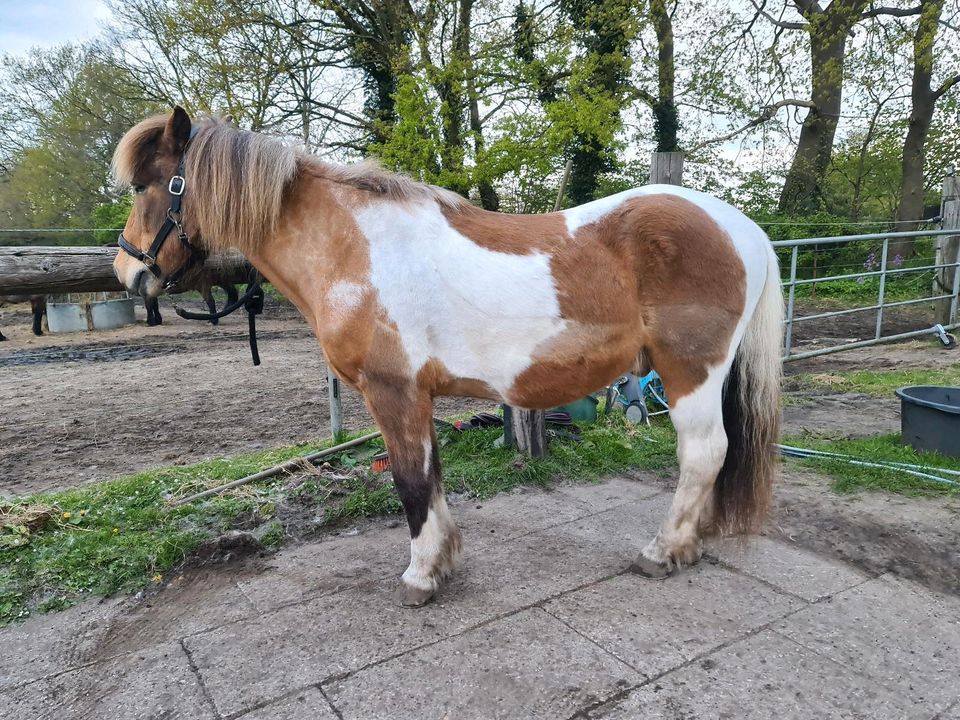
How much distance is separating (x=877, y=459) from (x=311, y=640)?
3.22 metres

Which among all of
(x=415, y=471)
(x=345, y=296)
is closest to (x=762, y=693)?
(x=415, y=471)

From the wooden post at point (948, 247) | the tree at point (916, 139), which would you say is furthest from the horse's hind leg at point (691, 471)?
the tree at point (916, 139)

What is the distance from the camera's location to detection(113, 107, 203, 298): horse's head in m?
2.22

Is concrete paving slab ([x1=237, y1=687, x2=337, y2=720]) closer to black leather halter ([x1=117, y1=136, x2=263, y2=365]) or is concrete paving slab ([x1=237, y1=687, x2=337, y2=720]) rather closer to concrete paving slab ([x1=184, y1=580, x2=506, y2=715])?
concrete paving slab ([x1=184, y1=580, x2=506, y2=715])

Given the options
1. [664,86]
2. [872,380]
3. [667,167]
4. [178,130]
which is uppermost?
[664,86]

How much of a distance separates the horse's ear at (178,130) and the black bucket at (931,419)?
13.2 ft

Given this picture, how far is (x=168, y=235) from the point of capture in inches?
89.4

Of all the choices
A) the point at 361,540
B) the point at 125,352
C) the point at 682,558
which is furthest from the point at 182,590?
the point at 125,352

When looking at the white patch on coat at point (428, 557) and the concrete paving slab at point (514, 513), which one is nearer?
the white patch on coat at point (428, 557)

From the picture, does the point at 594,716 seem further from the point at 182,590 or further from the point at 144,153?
the point at 144,153

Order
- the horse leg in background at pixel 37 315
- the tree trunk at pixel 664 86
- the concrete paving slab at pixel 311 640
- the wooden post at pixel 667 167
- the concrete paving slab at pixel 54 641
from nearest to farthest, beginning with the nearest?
the concrete paving slab at pixel 311 640 → the concrete paving slab at pixel 54 641 → the wooden post at pixel 667 167 → the horse leg in background at pixel 37 315 → the tree trunk at pixel 664 86

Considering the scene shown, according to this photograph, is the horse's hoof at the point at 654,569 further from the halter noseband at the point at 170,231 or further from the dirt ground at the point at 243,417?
the halter noseband at the point at 170,231

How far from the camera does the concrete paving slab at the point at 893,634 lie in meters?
1.72

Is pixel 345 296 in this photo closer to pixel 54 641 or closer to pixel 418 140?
pixel 54 641
